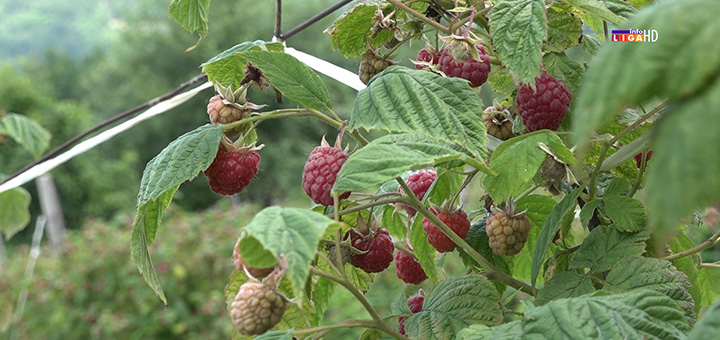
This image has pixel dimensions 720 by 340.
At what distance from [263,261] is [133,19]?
15.7 meters

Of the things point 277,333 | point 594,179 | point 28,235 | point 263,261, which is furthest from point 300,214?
point 28,235

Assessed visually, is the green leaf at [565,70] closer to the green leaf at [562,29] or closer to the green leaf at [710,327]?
the green leaf at [562,29]

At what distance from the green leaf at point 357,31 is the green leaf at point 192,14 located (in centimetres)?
13

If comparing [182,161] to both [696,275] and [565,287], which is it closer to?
[565,287]

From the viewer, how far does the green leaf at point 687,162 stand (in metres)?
0.20

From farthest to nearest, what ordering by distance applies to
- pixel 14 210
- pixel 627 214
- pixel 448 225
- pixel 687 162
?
pixel 14 210 < pixel 448 225 < pixel 627 214 < pixel 687 162

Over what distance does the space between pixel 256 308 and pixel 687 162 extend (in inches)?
10.7

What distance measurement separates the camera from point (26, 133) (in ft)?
5.02

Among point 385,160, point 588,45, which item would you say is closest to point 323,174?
point 385,160

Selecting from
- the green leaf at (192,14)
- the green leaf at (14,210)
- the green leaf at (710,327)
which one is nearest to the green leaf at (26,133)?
the green leaf at (14,210)

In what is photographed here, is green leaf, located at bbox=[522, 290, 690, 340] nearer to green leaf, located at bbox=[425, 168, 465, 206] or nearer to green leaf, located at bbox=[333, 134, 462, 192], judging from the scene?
green leaf, located at bbox=[333, 134, 462, 192]

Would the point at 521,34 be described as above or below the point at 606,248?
above

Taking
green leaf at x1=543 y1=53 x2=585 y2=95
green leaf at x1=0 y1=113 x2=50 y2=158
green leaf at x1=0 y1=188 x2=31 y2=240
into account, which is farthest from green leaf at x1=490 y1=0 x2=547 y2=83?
green leaf at x1=0 y1=188 x2=31 y2=240

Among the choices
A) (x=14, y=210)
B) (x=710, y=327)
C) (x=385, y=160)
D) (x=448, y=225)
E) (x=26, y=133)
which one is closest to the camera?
(x=710, y=327)
